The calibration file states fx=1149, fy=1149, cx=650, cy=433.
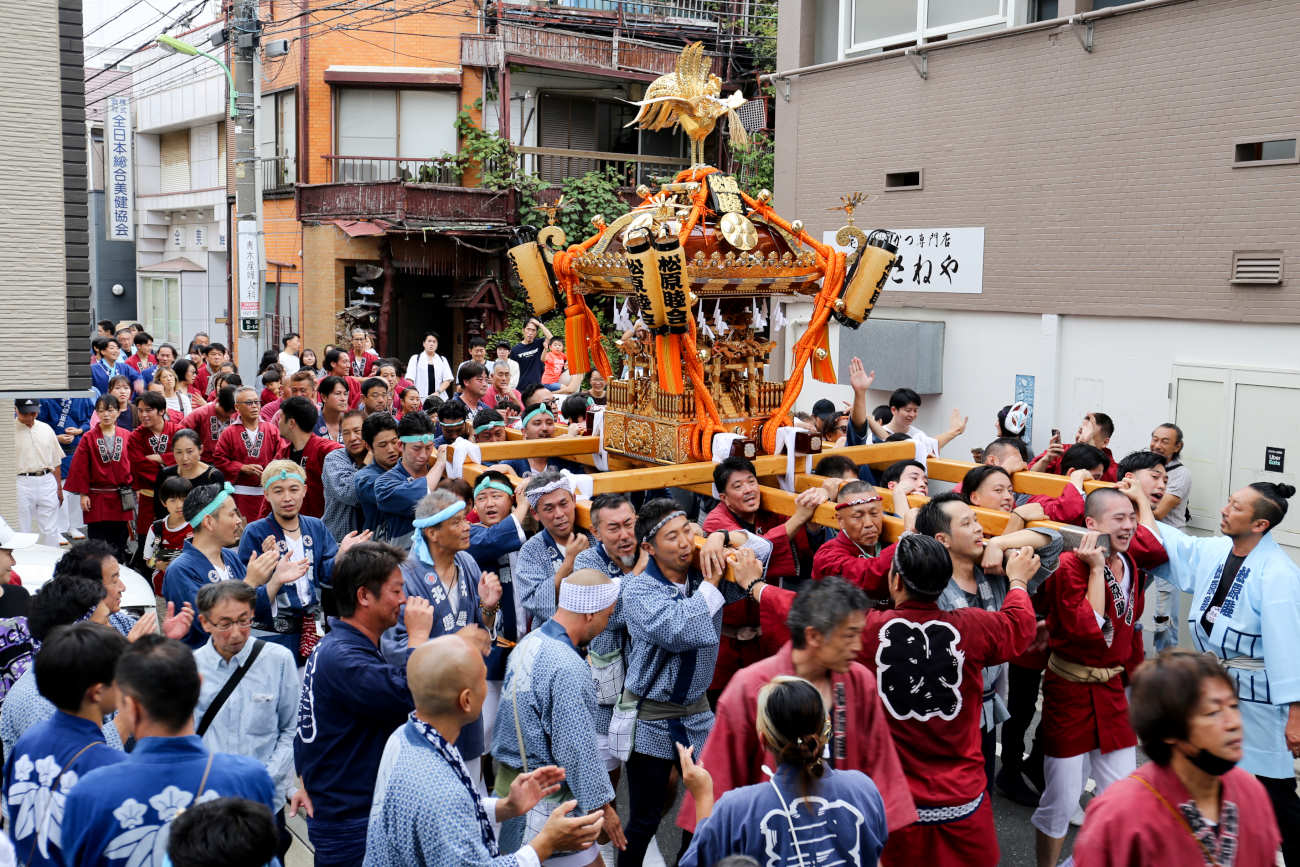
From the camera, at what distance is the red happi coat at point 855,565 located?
458cm

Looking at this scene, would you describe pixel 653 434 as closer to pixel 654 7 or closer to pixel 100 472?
pixel 100 472

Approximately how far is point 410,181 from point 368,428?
15.4 m

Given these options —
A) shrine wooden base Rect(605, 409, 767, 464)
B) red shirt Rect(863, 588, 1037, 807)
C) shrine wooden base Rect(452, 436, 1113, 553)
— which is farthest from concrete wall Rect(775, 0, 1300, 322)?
red shirt Rect(863, 588, 1037, 807)

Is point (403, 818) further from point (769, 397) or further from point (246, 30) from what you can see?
point (246, 30)

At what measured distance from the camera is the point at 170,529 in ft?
22.1

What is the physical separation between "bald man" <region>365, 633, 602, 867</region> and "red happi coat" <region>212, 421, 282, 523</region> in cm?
529

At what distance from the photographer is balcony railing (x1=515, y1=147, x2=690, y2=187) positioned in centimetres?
2173

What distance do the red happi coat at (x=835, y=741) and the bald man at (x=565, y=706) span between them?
1.15ft

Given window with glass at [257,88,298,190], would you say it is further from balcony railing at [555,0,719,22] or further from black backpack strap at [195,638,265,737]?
black backpack strap at [195,638,265,737]

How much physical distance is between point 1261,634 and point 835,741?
2073 mm

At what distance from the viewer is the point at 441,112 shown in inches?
854

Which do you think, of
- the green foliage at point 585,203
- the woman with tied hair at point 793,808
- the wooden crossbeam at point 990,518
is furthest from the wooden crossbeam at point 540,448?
the green foliage at point 585,203

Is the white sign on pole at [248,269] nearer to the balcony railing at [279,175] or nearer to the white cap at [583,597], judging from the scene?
the balcony railing at [279,175]

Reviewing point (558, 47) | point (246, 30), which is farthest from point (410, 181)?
point (246, 30)
